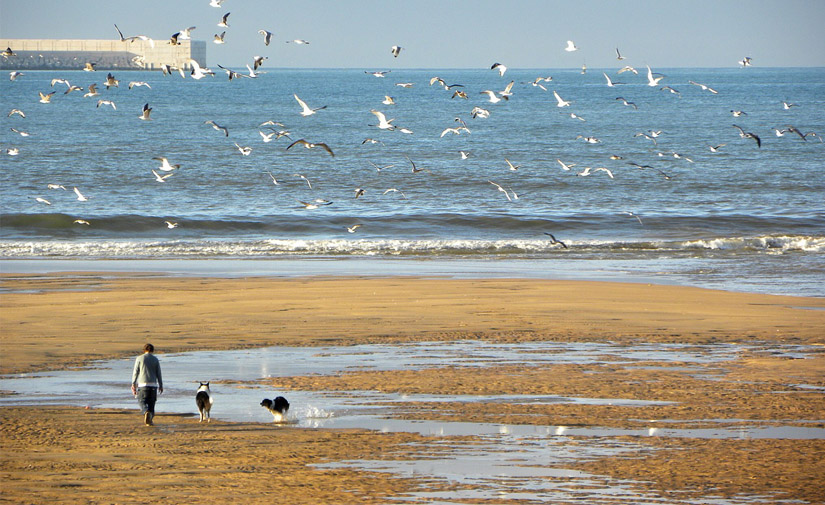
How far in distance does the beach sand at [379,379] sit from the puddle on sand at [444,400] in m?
0.22

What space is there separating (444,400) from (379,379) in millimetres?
1284

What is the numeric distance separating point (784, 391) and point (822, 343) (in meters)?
3.44

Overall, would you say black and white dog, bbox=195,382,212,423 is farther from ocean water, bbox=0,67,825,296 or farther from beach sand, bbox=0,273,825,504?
ocean water, bbox=0,67,825,296

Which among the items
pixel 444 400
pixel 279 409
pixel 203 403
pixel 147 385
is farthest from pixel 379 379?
pixel 147 385

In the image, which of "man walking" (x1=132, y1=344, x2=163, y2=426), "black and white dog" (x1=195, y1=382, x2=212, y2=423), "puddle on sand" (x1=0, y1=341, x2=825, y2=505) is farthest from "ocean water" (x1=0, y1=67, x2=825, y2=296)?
"black and white dog" (x1=195, y1=382, x2=212, y2=423)

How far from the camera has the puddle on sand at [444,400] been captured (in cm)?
848

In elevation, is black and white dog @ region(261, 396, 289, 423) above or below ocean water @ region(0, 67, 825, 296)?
below

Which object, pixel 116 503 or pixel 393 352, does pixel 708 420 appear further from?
pixel 116 503

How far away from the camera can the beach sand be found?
8602 mm

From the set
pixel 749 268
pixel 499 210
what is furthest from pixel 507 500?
pixel 499 210

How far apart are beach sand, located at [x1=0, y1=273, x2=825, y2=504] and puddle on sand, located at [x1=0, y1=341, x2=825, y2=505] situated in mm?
217

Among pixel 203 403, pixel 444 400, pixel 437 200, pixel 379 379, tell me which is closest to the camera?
pixel 203 403

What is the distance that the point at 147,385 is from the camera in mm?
10453

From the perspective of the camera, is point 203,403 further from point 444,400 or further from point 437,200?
point 437,200
